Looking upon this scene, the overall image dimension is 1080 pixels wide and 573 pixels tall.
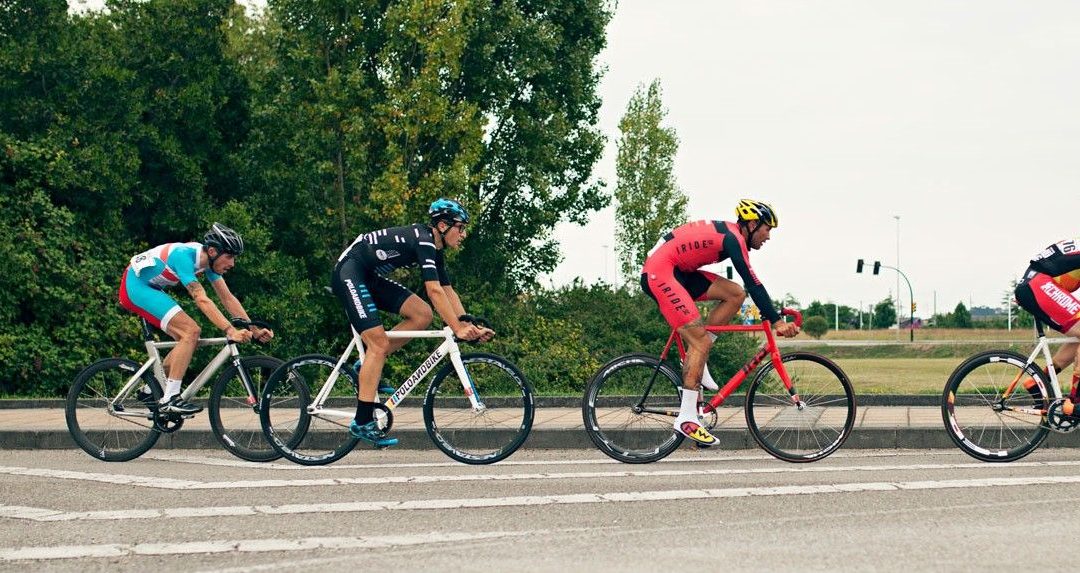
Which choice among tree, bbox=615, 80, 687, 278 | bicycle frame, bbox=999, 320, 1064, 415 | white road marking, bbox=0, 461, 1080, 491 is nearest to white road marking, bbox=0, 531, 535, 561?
white road marking, bbox=0, 461, 1080, 491

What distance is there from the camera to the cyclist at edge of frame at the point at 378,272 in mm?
8594

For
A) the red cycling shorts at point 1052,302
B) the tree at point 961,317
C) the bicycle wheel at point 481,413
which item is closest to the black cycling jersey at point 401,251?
the bicycle wheel at point 481,413

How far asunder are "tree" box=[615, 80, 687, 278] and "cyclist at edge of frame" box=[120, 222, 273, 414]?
108 ft

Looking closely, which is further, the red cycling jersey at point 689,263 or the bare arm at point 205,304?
the bare arm at point 205,304

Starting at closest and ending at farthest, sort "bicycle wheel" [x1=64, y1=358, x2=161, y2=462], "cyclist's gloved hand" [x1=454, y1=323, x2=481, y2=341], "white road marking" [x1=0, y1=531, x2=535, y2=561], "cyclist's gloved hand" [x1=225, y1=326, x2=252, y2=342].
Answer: "white road marking" [x1=0, y1=531, x2=535, y2=561]
"cyclist's gloved hand" [x1=454, y1=323, x2=481, y2=341]
"cyclist's gloved hand" [x1=225, y1=326, x2=252, y2=342]
"bicycle wheel" [x1=64, y1=358, x2=161, y2=462]

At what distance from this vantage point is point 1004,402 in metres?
8.95

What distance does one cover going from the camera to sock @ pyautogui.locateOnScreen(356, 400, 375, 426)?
8750mm

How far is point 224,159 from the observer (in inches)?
1126

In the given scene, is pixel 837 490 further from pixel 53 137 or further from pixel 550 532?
pixel 53 137

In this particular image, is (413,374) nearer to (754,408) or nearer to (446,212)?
(446,212)

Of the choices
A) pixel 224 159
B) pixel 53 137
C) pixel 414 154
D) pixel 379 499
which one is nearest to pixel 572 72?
pixel 414 154

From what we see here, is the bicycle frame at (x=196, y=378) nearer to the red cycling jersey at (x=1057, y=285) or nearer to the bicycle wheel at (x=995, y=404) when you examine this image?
the bicycle wheel at (x=995, y=404)

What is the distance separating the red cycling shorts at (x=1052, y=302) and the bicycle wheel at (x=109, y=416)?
262 inches

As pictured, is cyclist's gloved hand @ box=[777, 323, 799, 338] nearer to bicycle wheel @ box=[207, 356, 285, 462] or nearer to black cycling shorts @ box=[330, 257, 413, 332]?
black cycling shorts @ box=[330, 257, 413, 332]
